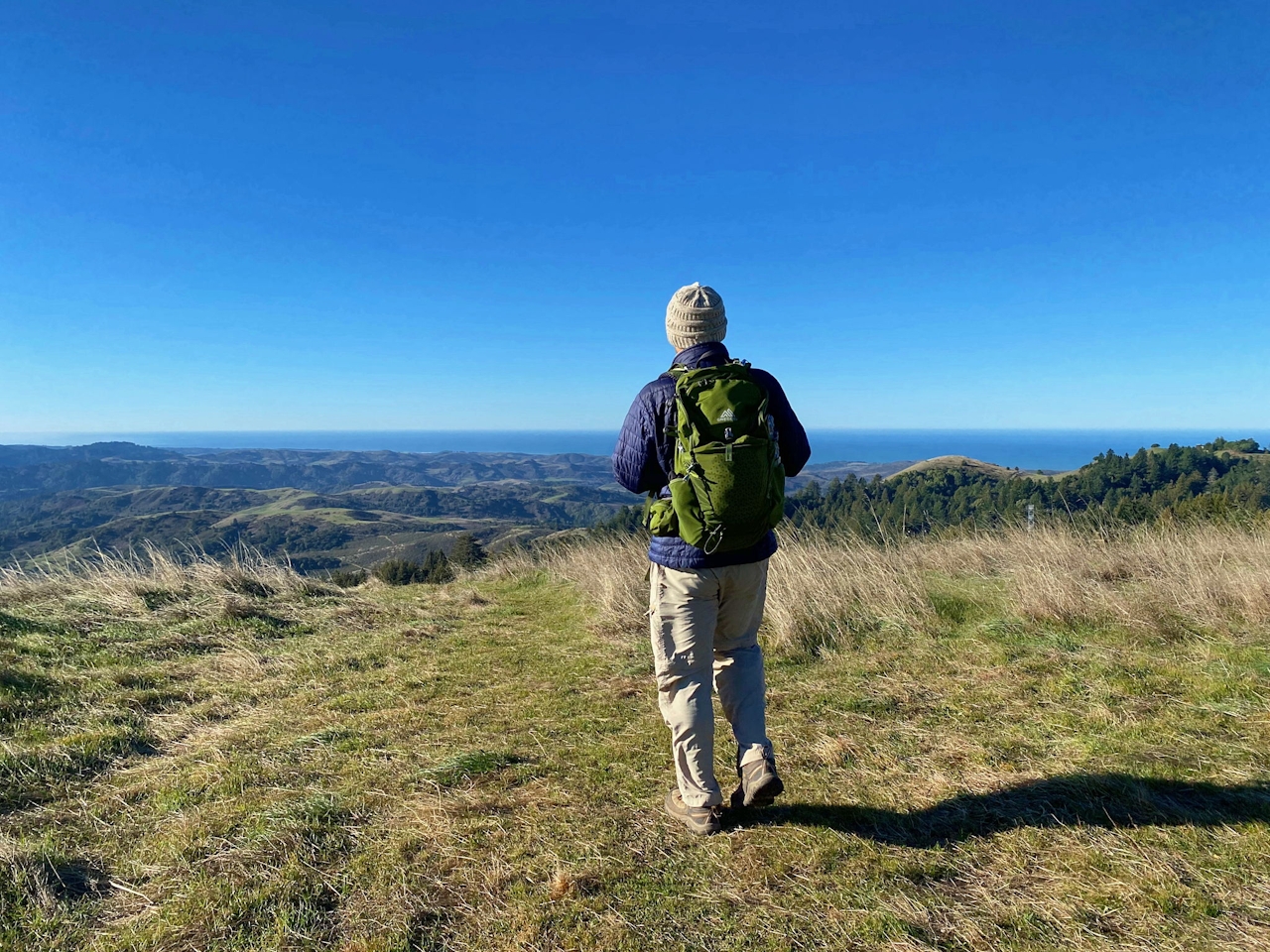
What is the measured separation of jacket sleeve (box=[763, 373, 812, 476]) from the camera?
2.81 metres

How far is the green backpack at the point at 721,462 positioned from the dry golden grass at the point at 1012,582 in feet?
10.3

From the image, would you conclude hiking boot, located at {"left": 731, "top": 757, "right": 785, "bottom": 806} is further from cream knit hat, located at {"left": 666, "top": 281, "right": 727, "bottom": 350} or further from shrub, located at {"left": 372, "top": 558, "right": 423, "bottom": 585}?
shrub, located at {"left": 372, "top": 558, "right": 423, "bottom": 585}

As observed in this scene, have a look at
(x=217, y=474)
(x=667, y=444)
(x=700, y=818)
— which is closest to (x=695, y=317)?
(x=667, y=444)

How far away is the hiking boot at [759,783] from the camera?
2506mm

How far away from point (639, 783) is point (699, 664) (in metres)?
0.90

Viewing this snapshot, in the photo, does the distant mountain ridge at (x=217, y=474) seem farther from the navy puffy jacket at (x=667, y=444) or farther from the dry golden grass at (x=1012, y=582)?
the navy puffy jacket at (x=667, y=444)

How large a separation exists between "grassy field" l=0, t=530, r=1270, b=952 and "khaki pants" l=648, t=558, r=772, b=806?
0.30 metres

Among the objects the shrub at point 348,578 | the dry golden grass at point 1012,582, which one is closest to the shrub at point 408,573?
the shrub at point 348,578

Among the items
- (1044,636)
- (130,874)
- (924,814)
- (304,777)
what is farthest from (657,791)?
(1044,636)

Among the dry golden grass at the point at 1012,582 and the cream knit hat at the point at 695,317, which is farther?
the dry golden grass at the point at 1012,582

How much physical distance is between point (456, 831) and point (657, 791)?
37.5 inches

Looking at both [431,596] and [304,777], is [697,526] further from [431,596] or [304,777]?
[431,596]

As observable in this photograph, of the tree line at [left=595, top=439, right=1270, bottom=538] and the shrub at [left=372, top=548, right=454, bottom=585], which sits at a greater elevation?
the tree line at [left=595, top=439, right=1270, bottom=538]

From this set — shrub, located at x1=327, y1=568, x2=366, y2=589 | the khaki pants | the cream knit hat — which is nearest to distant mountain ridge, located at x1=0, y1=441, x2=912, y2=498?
shrub, located at x1=327, y1=568, x2=366, y2=589
